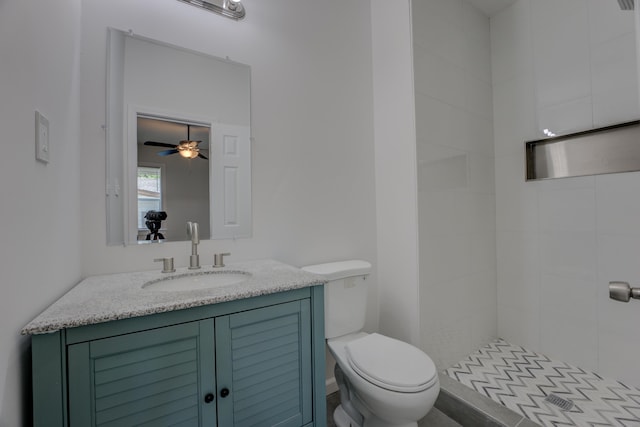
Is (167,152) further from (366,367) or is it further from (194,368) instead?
(366,367)

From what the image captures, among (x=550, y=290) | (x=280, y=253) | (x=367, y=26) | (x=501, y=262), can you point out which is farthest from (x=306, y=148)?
(x=550, y=290)

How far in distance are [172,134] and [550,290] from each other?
2.59m

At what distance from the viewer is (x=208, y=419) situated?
91cm

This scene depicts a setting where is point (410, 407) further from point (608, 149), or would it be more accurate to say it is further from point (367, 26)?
point (367, 26)

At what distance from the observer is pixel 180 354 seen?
874 millimetres

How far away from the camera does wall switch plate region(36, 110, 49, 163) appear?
0.80 meters

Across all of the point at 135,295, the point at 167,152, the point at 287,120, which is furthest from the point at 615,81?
the point at 135,295

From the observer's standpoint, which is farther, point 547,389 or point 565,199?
point 565,199

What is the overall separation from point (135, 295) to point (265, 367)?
1.73 ft

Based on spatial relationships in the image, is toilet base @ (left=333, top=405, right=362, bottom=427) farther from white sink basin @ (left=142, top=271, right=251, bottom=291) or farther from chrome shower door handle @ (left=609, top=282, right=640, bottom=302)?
chrome shower door handle @ (left=609, top=282, right=640, bottom=302)

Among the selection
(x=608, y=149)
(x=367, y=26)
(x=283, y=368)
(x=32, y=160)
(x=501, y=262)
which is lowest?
(x=283, y=368)

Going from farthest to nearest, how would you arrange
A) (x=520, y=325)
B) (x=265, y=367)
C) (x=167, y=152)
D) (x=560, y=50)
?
(x=520, y=325) → (x=560, y=50) → (x=167, y=152) → (x=265, y=367)

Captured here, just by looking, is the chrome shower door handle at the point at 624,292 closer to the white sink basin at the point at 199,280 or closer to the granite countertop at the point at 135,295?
the granite countertop at the point at 135,295

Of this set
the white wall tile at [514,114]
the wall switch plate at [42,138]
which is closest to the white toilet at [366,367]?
the wall switch plate at [42,138]
